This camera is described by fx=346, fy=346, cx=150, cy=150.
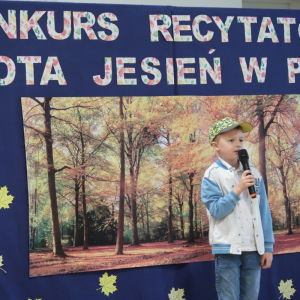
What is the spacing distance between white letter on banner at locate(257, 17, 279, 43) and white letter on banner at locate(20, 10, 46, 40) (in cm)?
165

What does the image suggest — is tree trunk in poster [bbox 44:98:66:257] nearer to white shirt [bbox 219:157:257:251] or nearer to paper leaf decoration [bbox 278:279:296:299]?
white shirt [bbox 219:157:257:251]

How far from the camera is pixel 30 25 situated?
2.43m

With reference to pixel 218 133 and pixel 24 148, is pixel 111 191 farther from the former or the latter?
pixel 218 133

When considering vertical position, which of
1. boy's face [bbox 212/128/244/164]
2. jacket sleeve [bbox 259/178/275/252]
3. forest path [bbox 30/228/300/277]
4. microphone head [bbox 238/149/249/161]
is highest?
boy's face [bbox 212/128/244/164]

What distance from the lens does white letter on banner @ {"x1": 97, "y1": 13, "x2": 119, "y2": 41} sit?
252cm

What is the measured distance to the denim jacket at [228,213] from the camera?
6.58ft

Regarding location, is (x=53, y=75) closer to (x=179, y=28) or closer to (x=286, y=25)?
(x=179, y=28)

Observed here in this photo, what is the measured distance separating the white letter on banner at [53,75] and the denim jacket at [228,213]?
1.22 meters

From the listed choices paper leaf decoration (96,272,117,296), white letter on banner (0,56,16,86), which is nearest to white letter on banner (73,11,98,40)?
white letter on banner (0,56,16,86)

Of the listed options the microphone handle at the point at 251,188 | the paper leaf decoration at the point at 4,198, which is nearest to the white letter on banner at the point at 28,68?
the paper leaf decoration at the point at 4,198

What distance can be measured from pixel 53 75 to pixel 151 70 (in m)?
0.71

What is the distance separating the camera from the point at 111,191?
248 cm

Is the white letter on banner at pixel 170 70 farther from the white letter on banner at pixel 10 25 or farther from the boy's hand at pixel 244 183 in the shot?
the white letter on banner at pixel 10 25

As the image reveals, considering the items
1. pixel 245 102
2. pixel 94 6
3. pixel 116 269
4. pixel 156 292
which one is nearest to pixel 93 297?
pixel 116 269
